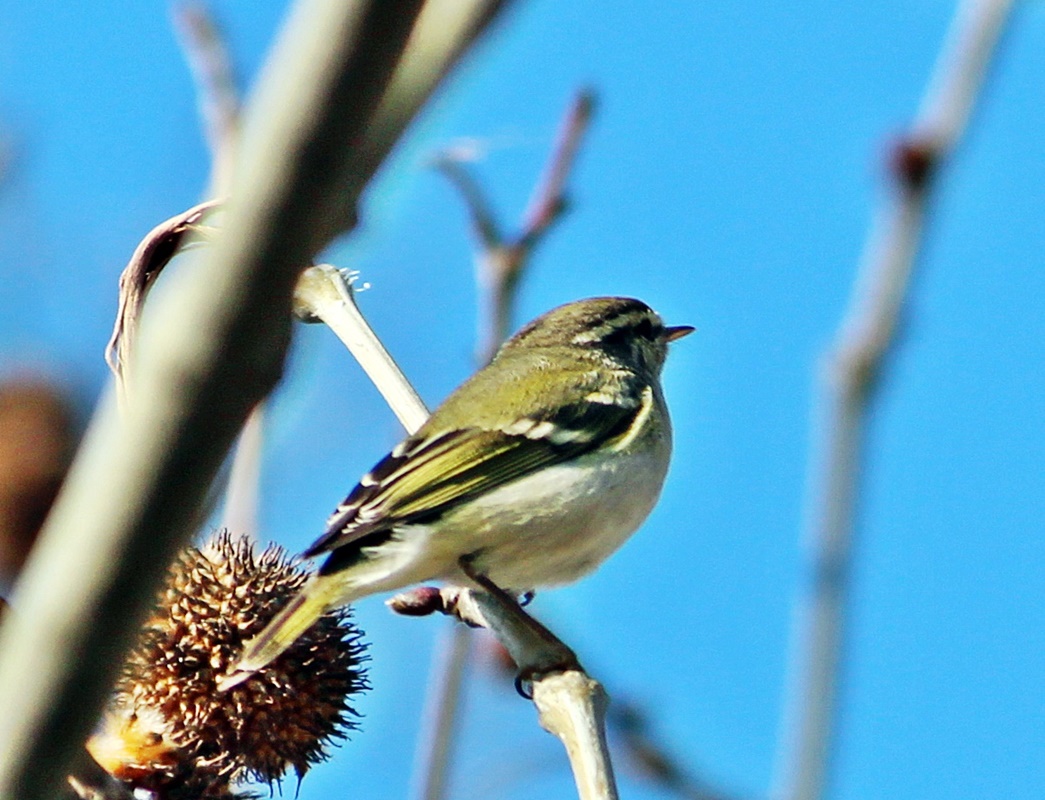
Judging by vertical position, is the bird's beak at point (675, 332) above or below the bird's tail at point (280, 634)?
above

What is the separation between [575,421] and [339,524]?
113 cm

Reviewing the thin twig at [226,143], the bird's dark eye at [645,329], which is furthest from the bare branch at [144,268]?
the bird's dark eye at [645,329]

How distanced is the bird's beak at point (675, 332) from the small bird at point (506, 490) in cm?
57

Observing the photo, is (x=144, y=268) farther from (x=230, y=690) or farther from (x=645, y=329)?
(x=645, y=329)

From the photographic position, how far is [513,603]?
3.76 meters

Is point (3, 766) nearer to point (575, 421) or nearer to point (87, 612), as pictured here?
point (87, 612)

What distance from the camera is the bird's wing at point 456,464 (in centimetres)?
389

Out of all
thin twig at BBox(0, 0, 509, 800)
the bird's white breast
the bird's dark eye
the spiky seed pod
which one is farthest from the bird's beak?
thin twig at BBox(0, 0, 509, 800)

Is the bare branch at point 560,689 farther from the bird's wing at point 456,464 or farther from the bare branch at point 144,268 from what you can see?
the bare branch at point 144,268

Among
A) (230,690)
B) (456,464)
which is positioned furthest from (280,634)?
(456,464)

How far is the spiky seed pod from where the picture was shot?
10.3 ft

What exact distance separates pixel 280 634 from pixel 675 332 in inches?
115

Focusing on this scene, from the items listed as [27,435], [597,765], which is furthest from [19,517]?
[597,765]

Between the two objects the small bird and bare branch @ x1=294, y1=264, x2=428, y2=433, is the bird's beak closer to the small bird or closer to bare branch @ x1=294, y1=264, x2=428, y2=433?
the small bird
